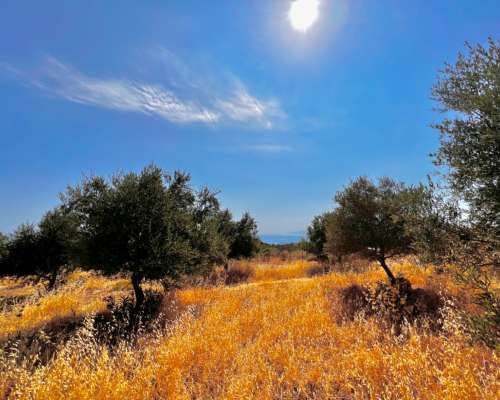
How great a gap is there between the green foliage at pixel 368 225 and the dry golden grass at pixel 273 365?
14.0ft

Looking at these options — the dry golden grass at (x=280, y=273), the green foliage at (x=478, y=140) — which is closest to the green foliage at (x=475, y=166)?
the green foliage at (x=478, y=140)

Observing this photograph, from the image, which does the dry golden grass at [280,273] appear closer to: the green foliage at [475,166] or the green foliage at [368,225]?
the green foliage at [368,225]

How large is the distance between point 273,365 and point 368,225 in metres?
7.54

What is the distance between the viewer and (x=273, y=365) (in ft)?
15.0

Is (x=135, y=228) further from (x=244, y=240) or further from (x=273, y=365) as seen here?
(x=244, y=240)

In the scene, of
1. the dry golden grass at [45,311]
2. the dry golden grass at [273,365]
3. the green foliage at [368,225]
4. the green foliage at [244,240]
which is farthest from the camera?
the green foliage at [244,240]

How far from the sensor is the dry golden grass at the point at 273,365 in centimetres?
341

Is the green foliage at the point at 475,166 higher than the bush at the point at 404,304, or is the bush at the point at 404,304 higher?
the green foliage at the point at 475,166

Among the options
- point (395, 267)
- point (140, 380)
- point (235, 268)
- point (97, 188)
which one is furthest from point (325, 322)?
point (235, 268)

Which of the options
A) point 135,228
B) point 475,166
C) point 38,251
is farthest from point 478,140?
point 38,251

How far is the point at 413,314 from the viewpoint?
702 centimetres

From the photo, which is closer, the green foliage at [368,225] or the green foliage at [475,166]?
the green foliage at [475,166]

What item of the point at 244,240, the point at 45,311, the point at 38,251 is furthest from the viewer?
the point at 244,240

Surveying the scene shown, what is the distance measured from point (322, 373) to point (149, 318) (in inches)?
227
